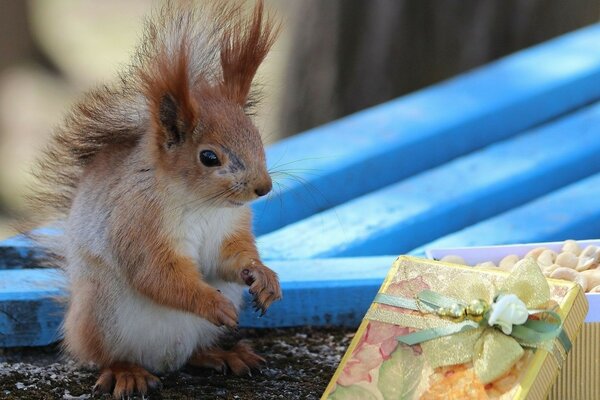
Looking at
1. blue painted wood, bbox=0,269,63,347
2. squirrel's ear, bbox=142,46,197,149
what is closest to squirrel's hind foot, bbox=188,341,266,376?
blue painted wood, bbox=0,269,63,347

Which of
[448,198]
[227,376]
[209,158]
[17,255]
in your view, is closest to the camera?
[209,158]

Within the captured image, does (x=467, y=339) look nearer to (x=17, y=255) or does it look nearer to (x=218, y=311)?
(x=218, y=311)

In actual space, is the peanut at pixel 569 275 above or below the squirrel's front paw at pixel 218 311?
above

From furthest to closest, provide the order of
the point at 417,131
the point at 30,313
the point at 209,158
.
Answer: the point at 417,131, the point at 30,313, the point at 209,158

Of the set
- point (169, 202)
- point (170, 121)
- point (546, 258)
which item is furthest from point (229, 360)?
point (546, 258)

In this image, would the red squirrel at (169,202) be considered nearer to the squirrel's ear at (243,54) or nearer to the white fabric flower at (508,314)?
the squirrel's ear at (243,54)

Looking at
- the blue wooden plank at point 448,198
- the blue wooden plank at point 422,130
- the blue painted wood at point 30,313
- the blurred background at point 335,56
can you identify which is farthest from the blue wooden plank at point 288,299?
the blurred background at point 335,56

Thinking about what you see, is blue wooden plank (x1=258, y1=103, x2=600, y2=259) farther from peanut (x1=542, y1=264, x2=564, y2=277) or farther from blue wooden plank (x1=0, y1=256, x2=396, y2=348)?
peanut (x1=542, y1=264, x2=564, y2=277)
